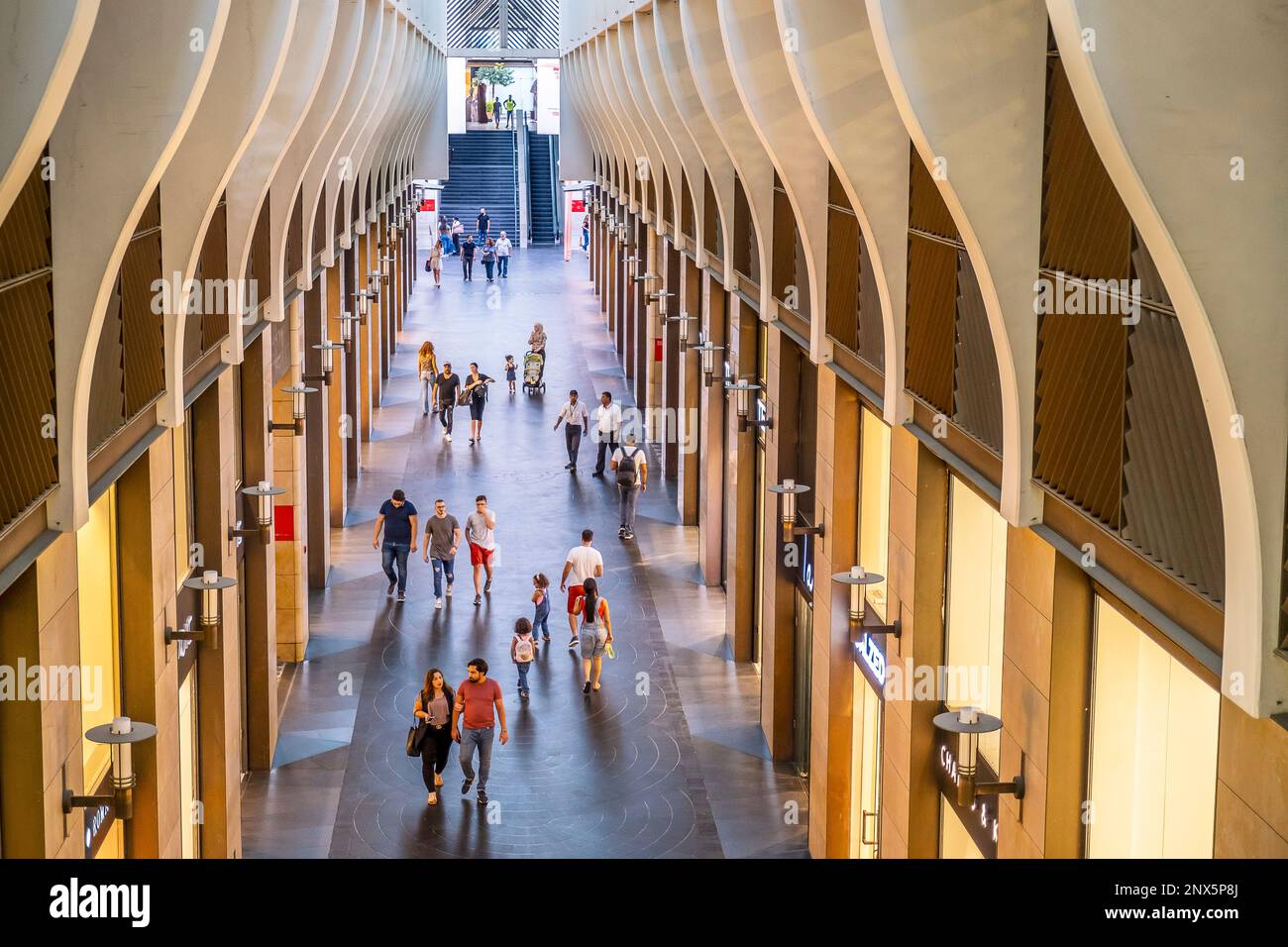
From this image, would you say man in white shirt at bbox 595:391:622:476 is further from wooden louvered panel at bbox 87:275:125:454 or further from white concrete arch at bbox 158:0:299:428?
wooden louvered panel at bbox 87:275:125:454

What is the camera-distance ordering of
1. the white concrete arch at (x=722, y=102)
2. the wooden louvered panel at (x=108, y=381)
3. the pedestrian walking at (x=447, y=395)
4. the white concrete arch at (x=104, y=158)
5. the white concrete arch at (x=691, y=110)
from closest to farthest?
1. the white concrete arch at (x=104, y=158)
2. the wooden louvered panel at (x=108, y=381)
3. the white concrete arch at (x=722, y=102)
4. the white concrete arch at (x=691, y=110)
5. the pedestrian walking at (x=447, y=395)

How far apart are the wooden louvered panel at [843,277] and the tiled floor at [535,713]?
4.16 meters

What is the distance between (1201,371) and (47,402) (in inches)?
178

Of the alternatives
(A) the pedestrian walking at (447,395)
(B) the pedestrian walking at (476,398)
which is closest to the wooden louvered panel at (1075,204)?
(B) the pedestrian walking at (476,398)

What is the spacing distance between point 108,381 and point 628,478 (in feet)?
46.0

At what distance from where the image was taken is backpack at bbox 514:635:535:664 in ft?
50.8

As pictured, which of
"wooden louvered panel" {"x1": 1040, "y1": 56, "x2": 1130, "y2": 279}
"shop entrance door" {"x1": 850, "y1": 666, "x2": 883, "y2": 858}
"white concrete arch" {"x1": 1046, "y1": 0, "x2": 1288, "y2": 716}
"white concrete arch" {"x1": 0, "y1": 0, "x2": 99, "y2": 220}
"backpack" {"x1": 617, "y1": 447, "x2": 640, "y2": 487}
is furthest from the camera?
"backpack" {"x1": 617, "y1": 447, "x2": 640, "y2": 487}

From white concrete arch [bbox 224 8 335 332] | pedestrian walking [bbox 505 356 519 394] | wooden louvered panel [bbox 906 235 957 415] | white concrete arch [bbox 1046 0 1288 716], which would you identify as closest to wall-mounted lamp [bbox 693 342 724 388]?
white concrete arch [bbox 224 8 335 332]

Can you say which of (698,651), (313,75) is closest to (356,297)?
(698,651)

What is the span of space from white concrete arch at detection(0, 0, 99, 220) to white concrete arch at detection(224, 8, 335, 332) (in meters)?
6.01

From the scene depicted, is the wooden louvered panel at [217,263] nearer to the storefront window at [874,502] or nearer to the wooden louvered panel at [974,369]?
the storefront window at [874,502]

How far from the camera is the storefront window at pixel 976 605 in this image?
8078 mm

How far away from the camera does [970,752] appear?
7.28 m
